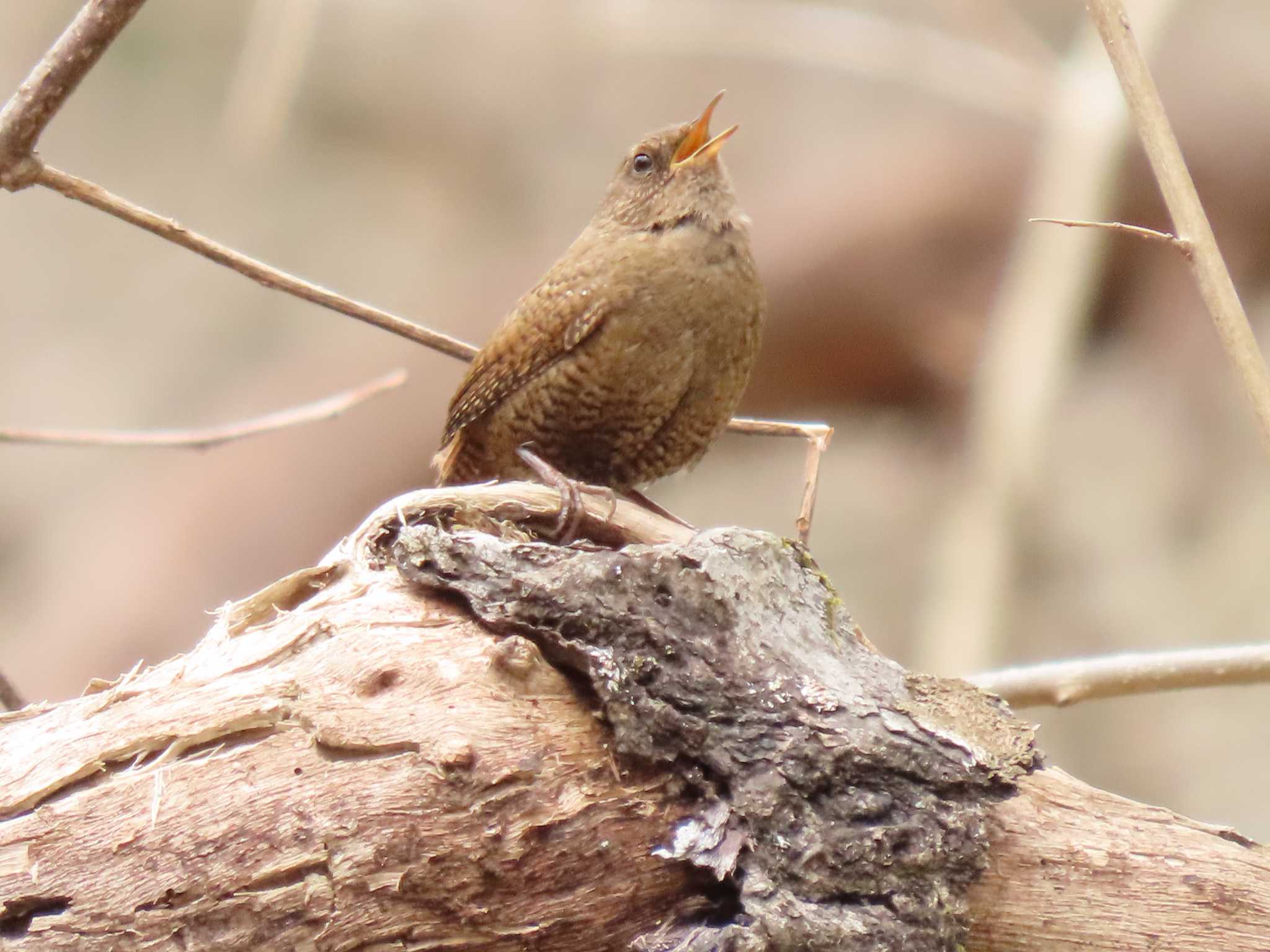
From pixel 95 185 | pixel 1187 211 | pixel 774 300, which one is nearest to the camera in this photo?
pixel 1187 211

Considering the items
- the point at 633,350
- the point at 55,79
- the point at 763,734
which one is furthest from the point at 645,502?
the point at 55,79

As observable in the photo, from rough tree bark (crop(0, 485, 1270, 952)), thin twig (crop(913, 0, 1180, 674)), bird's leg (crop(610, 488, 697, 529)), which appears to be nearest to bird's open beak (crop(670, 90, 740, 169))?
bird's leg (crop(610, 488, 697, 529))

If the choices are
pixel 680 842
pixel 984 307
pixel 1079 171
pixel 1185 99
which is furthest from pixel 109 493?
pixel 680 842

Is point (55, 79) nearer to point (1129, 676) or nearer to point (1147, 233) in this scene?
point (1147, 233)

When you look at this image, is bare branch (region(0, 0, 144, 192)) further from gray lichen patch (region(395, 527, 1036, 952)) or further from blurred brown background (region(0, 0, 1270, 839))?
blurred brown background (region(0, 0, 1270, 839))

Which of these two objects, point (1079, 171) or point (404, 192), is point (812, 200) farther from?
point (404, 192)
